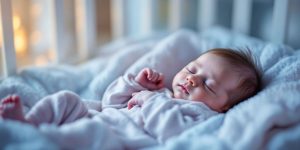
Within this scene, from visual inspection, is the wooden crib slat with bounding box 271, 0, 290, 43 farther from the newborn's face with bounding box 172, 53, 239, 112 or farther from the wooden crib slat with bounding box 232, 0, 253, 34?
the newborn's face with bounding box 172, 53, 239, 112

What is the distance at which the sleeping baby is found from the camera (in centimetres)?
99

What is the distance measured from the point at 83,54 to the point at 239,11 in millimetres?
568

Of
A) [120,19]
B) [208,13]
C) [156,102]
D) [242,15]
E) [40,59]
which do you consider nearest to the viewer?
[156,102]

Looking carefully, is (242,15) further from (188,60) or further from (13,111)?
(13,111)

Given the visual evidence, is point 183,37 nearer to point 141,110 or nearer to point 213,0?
point 213,0

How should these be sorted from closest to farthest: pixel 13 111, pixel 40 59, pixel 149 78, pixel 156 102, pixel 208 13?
pixel 13 111 < pixel 156 102 < pixel 149 78 < pixel 208 13 < pixel 40 59

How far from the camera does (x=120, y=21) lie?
1.80m

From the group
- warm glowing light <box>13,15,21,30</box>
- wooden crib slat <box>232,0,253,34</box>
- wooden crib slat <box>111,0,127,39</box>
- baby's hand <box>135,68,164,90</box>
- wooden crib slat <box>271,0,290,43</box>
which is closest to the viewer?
baby's hand <box>135,68,164,90</box>

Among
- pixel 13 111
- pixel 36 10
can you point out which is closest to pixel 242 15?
pixel 13 111

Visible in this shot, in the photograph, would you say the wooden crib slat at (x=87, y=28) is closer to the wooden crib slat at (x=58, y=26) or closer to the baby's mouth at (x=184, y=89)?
the wooden crib slat at (x=58, y=26)

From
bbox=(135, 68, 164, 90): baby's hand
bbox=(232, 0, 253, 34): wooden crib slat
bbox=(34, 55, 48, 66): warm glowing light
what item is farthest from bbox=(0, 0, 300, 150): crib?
bbox=(34, 55, 48, 66): warm glowing light

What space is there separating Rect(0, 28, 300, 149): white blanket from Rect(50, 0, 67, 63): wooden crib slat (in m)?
0.08

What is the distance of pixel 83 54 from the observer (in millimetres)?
1629

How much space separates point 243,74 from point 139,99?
265mm
